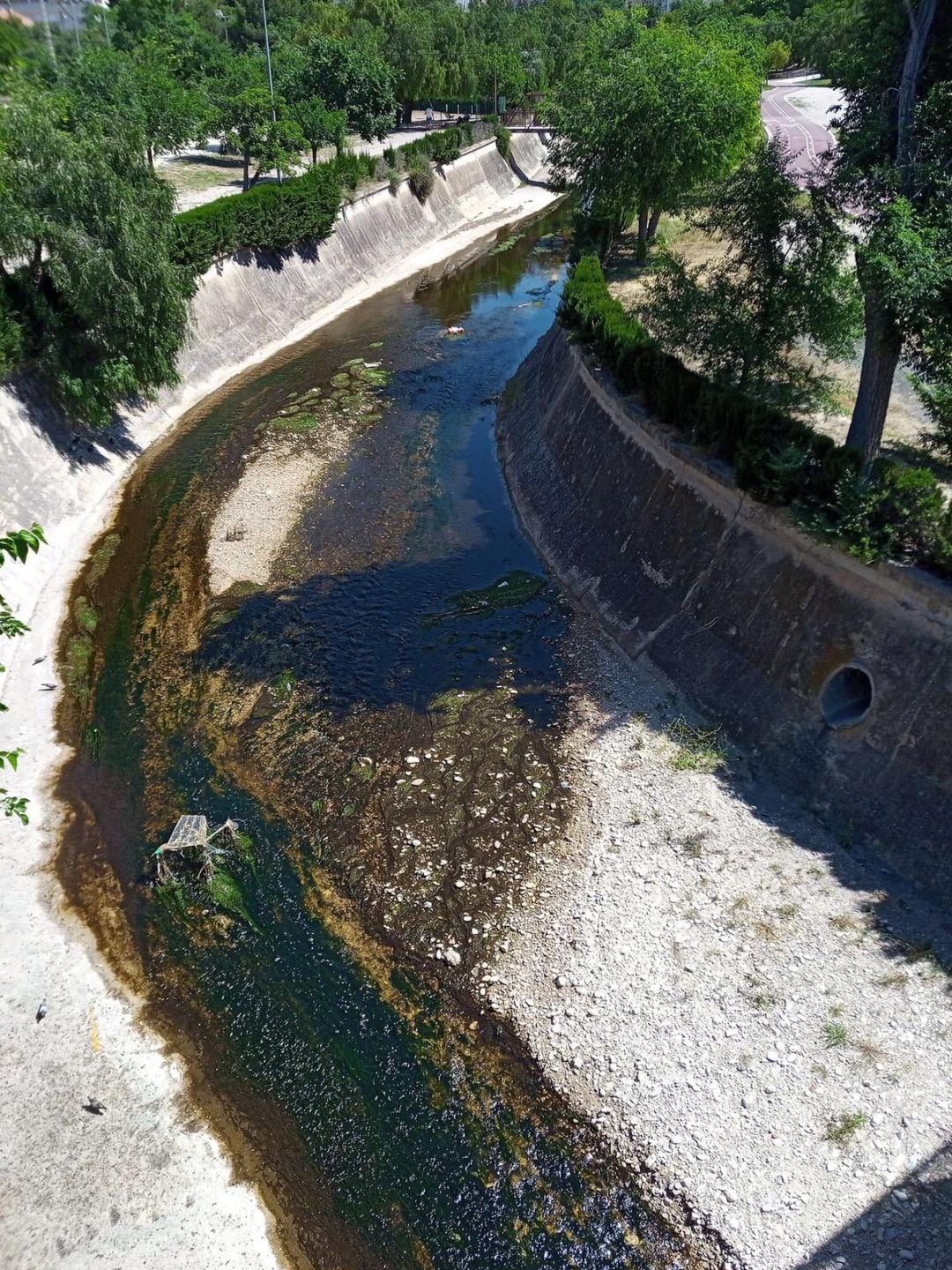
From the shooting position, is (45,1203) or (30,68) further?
(30,68)

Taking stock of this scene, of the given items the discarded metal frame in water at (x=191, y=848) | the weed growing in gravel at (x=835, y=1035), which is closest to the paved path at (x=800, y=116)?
the weed growing in gravel at (x=835, y=1035)

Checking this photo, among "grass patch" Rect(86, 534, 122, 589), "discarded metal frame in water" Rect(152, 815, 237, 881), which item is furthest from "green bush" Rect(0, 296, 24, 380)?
"discarded metal frame in water" Rect(152, 815, 237, 881)

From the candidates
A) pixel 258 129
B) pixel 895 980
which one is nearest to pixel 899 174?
pixel 895 980

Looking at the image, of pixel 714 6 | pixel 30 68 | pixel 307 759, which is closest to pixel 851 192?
pixel 307 759

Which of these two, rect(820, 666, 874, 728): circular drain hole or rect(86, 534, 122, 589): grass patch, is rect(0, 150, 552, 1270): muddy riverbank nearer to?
rect(86, 534, 122, 589): grass patch

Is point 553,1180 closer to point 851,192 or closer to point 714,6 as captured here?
point 851,192

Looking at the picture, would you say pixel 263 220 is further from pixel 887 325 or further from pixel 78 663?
pixel 887 325
